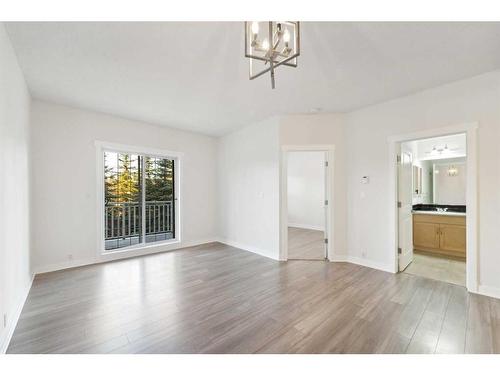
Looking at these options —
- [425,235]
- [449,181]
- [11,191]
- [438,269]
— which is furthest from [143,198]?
[449,181]

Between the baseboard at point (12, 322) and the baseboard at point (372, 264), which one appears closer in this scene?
the baseboard at point (12, 322)

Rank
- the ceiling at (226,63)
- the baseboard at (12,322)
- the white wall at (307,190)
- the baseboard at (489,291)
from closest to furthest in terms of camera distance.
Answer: the baseboard at (12,322), the ceiling at (226,63), the baseboard at (489,291), the white wall at (307,190)

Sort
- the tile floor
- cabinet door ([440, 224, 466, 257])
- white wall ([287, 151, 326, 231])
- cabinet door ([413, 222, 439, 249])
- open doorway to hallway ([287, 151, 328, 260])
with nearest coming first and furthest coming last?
the tile floor → cabinet door ([440, 224, 466, 257]) → cabinet door ([413, 222, 439, 249]) → open doorway to hallway ([287, 151, 328, 260]) → white wall ([287, 151, 326, 231])

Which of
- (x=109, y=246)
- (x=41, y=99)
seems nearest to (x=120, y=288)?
(x=109, y=246)

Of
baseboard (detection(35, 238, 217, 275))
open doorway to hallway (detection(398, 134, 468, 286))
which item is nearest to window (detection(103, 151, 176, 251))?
baseboard (detection(35, 238, 217, 275))

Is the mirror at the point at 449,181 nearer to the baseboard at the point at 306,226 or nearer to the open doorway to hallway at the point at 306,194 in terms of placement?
the open doorway to hallway at the point at 306,194

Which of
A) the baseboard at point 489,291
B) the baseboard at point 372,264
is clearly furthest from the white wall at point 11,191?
the baseboard at point 489,291

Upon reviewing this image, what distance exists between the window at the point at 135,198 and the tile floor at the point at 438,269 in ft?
16.1

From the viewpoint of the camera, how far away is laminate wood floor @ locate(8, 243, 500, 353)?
1.81 meters

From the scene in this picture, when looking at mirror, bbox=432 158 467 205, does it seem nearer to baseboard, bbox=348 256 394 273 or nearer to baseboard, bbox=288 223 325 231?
baseboard, bbox=348 256 394 273

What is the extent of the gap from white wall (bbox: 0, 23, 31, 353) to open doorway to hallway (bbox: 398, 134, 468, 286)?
472 cm

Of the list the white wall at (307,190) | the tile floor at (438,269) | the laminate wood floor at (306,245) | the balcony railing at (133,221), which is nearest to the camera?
the tile floor at (438,269)

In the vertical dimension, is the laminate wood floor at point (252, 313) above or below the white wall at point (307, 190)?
below

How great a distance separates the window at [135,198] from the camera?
4473mm
